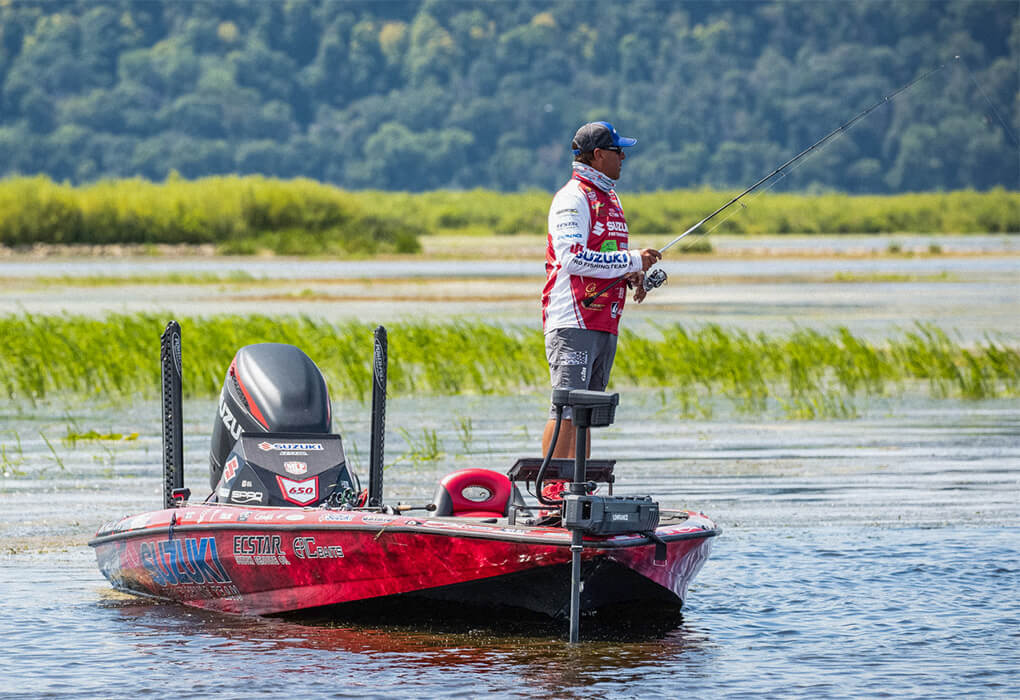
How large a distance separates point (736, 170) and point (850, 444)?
4132 inches

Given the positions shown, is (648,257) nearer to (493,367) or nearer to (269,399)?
(269,399)

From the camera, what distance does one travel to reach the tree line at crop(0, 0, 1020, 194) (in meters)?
114

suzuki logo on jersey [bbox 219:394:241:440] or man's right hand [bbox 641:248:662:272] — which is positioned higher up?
man's right hand [bbox 641:248:662:272]

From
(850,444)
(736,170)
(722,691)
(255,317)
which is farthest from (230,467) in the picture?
(736,170)

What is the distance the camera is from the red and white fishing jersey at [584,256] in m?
8.38

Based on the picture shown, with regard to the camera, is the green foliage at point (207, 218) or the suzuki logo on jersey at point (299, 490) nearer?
the suzuki logo on jersey at point (299, 490)

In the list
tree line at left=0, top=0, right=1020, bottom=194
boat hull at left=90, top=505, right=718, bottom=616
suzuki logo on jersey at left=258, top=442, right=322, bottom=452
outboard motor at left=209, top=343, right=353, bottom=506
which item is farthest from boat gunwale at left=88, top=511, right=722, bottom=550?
tree line at left=0, top=0, right=1020, bottom=194

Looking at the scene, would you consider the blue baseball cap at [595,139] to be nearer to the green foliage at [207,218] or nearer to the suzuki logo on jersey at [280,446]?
the suzuki logo on jersey at [280,446]

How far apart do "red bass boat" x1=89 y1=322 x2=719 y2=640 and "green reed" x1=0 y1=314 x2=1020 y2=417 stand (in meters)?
7.95

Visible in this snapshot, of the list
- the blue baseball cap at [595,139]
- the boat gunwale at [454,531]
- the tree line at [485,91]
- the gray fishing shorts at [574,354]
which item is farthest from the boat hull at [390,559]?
the tree line at [485,91]

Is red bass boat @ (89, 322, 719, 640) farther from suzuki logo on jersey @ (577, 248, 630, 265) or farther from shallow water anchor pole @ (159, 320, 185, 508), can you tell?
suzuki logo on jersey @ (577, 248, 630, 265)

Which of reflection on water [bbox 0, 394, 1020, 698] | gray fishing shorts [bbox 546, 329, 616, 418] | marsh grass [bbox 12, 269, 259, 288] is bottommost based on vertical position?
reflection on water [bbox 0, 394, 1020, 698]

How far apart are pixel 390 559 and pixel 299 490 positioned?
0.84 m

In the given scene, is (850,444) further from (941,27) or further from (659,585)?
(941,27)
